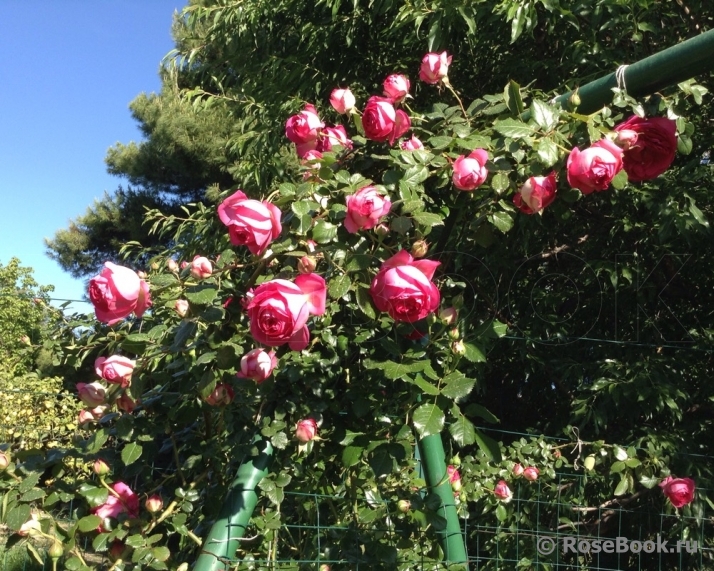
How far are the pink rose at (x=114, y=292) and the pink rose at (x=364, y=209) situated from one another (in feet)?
Result: 1.00

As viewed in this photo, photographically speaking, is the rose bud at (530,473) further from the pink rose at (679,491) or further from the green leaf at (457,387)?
the green leaf at (457,387)

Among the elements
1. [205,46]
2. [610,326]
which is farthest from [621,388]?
[205,46]

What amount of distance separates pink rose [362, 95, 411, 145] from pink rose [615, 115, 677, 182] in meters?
0.36

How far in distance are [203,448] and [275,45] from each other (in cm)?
261

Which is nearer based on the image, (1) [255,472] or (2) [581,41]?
(1) [255,472]

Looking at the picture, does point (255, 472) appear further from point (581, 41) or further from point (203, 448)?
point (581, 41)

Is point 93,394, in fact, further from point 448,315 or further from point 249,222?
point 448,315

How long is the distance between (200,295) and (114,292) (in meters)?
0.11

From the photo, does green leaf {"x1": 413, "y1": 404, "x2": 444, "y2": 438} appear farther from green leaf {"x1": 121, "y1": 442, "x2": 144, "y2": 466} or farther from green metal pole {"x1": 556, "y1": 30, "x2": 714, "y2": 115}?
green metal pole {"x1": 556, "y1": 30, "x2": 714, "y2": 115}

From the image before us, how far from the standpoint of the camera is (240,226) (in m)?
0.92

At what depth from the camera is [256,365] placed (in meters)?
0.93

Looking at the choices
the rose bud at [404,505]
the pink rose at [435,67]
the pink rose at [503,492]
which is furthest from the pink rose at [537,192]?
the pink rose at [503,492]

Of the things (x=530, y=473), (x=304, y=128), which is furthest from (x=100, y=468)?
(x=530, y=473)

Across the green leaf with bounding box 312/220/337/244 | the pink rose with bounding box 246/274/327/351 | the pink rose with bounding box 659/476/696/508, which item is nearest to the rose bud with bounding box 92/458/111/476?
the pink rose with bounding box 246/274/327/351
